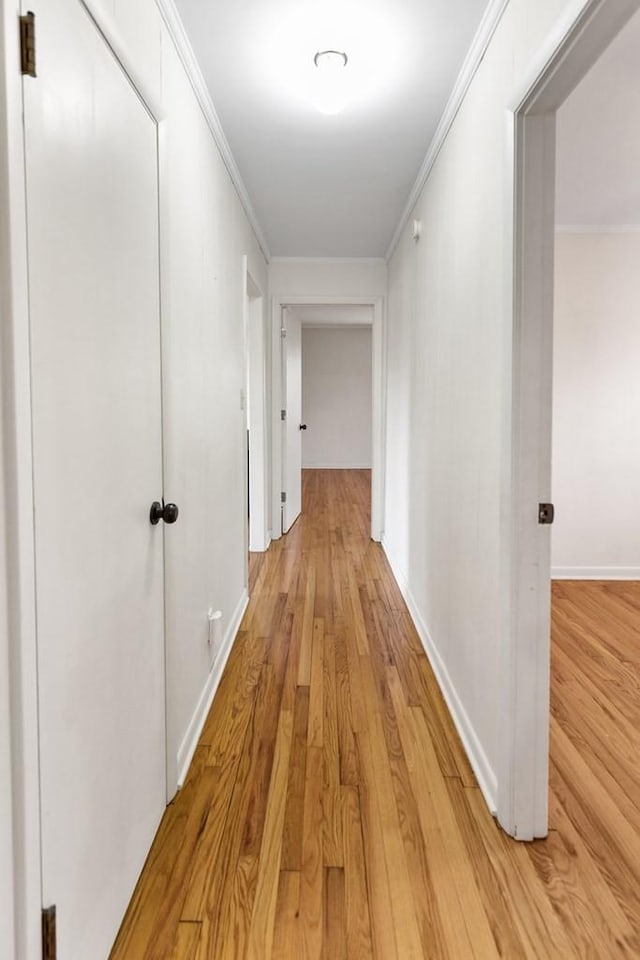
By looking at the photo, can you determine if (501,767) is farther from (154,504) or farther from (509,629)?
(154,504)

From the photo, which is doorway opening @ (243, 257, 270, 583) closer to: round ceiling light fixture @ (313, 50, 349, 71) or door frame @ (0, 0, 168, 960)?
round ceiling light fixture @ (313, 50, 349, 71)

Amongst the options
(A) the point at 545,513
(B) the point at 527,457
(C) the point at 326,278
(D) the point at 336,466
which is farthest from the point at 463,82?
(D) the point at 336,466

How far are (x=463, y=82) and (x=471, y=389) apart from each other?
109 centimetres

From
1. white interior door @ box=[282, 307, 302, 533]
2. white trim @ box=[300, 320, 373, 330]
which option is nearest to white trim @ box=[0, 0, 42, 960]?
white interior door @ box=[282, 307, 302, 533]

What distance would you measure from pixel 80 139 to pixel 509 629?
1.51 metres

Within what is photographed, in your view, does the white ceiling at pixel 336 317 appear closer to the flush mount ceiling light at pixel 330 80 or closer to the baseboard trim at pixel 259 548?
the baseboard trim at pixel 259 548

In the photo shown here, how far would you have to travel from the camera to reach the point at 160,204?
1638mm

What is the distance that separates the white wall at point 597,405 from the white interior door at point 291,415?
2234 millimetres

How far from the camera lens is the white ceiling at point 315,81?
1799mm

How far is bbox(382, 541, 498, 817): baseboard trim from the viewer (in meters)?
1.76

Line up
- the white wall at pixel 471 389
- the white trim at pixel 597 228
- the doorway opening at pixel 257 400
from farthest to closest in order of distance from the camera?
the doorway opening at pixel 257 400 < the white trim at pixel 597 228 < the white wall at pixel 471 389

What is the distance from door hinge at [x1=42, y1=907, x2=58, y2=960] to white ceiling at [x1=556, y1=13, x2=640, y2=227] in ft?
8.61

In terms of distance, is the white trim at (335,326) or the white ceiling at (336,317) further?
the white trim at (335,326)

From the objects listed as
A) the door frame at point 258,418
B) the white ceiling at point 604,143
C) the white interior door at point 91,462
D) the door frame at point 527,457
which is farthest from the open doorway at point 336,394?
the white interior door at point 91,462
